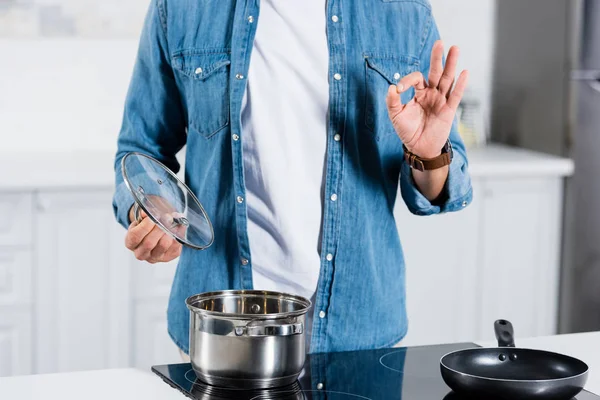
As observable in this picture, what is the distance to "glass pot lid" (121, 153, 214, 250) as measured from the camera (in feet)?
4.22

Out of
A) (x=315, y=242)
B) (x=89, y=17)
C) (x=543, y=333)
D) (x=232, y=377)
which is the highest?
(x=89, y=17)

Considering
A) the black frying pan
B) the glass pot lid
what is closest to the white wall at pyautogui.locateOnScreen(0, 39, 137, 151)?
the glass pot lid

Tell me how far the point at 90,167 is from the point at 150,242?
152cm

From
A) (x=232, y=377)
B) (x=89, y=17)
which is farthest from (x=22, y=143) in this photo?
(x=232, y=377)

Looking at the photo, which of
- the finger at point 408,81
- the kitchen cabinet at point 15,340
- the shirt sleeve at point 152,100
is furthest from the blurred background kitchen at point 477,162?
the finger at point 408,81

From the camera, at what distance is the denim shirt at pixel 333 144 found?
5.24ft

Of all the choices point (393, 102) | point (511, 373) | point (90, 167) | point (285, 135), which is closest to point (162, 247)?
point (285, 135)

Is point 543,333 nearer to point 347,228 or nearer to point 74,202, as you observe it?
point 74,202

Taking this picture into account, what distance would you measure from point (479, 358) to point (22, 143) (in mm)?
2261

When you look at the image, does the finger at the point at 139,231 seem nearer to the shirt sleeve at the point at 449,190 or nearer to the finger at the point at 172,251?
the finger at the point at 172,251

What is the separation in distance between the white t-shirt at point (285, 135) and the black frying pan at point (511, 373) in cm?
39

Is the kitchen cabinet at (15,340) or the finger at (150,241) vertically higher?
the finger at (150,241)

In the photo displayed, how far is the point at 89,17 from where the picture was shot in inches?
125

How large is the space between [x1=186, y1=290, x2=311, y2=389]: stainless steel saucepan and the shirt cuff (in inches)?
17.1
